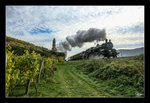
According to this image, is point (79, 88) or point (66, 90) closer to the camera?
point (66, 90)

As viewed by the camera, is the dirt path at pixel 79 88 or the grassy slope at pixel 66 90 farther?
the dirt path at pixel 79 88

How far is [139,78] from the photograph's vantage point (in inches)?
226

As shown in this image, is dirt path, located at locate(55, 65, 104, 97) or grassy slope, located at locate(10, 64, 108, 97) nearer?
grassy slope, located at locate(10, 64, 108, 97)

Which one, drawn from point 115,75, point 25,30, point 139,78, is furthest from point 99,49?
point 25,30

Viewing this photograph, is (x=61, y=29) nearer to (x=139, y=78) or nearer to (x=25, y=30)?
(x=25, y=30)
